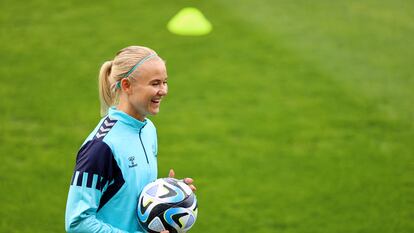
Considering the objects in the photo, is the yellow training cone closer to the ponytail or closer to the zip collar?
the ponytail

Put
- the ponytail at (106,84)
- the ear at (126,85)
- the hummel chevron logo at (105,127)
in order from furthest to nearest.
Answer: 1. the ponytail at (106,84)
2. the ear at (126,85)
3. the hummel chevron logo at (105,127)

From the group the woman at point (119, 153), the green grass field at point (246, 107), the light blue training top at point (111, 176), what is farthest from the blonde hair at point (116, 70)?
the green grass field at point (246, 107)

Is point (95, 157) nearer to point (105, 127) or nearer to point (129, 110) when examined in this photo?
point (105, 127)

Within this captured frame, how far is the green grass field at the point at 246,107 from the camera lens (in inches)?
275

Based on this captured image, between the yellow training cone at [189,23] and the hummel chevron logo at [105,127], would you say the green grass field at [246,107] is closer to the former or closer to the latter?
the yellow training cone at [189,23]

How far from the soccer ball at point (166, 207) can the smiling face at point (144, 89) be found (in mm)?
439

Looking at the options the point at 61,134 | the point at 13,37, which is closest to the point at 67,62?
the point at 13,37

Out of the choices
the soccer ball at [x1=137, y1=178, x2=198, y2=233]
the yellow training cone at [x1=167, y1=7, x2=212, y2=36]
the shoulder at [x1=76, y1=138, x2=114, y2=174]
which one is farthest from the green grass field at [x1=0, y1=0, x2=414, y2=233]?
the shoulder at [x1=76, y1=138, x2=114, y2=174]

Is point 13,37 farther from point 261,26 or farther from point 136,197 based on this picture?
point 136,197

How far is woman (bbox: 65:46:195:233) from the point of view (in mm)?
3309

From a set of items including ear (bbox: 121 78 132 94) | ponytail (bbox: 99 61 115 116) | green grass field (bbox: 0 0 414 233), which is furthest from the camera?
A: green grass field (bbox: 0 0 414 233)

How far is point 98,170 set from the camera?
3.29m

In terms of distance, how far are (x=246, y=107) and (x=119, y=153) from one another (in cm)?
574

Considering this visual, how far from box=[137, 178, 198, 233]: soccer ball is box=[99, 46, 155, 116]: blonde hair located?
1.85 feet
